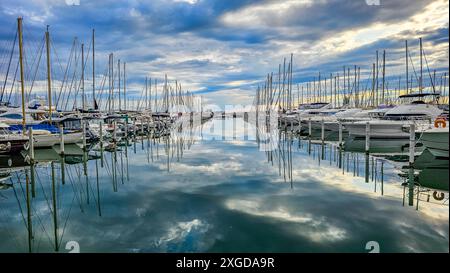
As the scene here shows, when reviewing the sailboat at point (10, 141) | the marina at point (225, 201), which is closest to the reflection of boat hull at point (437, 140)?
the marina at point (225, 201)

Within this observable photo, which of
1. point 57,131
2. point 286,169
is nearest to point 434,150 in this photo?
point 286,169

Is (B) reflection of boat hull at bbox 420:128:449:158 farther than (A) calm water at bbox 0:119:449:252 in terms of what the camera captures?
Yes

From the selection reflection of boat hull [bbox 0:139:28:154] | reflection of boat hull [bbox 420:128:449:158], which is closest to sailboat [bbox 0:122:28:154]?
reflection of boat hull [bbox 0:139:28:154]

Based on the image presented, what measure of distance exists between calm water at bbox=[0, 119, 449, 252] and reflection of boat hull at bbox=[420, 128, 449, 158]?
3.80 metres

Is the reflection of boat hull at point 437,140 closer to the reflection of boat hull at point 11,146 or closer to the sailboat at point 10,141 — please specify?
the sailboat at point 10,141

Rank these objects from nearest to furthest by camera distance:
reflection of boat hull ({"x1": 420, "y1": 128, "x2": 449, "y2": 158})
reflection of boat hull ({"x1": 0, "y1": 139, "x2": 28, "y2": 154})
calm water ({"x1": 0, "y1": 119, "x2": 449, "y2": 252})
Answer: calm water ({"x1": 0, "y1": 119, "x2": 449, "y2": 252}) < reflection of boat hull ({"x1": 420, "y1": 128, "x2": 449, "y2": 158}) < reflection of boat hull ({"x1": 0, "y1": 139, "x2": 28, "y2": 154})

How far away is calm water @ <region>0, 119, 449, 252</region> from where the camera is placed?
7316 millimetres

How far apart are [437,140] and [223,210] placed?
15.4 metres

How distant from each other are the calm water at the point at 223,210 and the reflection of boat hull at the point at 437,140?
12.5 ft

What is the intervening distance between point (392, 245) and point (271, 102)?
64.0m

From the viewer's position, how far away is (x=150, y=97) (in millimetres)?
73375

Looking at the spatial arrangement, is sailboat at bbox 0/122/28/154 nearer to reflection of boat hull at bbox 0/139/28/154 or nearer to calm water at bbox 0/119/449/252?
reflection of boat hull at bbox 0/139/28/154

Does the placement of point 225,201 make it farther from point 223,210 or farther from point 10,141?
point 10,141
